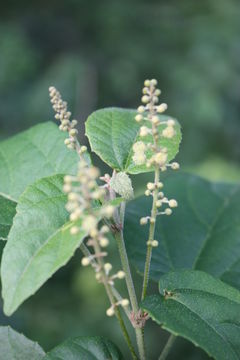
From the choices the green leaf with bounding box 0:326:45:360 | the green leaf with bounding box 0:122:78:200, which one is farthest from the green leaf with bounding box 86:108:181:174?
the green leaf with bounding box 0:326:45:360

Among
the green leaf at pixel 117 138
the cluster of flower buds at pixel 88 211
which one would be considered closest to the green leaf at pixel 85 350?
the cluster of flower buds at pixel 88 211

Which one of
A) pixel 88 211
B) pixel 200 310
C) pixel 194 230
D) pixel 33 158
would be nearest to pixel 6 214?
pixel 33 158

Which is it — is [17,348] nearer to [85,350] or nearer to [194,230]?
[85,350]

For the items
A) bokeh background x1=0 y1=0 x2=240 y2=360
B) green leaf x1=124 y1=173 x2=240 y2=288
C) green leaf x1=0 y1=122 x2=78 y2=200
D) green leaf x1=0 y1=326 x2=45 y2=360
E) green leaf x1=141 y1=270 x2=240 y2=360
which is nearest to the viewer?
green leaf x1=141 y1=270 x2=240 y2=360

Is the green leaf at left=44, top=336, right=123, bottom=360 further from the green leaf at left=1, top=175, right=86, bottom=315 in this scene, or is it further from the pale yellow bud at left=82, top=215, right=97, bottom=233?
the pale yellow bud at left=82, top=215, right=97, bottom=233

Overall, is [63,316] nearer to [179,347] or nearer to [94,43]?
[179,347]
